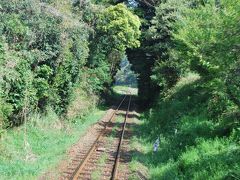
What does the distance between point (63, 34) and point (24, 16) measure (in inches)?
114

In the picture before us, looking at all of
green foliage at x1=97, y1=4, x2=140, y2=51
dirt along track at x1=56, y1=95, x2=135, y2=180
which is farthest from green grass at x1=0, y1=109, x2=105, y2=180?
green foliage at x1=97, y1=4, x2=140, y2=51

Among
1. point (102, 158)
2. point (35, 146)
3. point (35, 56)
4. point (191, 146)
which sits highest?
point (35, 56)

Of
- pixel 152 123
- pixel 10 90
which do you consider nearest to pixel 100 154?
pixel 10 90

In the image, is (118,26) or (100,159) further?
(118,26)

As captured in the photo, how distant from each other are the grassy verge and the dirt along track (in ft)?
1.81

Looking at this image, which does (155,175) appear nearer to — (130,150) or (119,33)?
(130,150)

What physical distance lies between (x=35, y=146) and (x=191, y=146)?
648cm

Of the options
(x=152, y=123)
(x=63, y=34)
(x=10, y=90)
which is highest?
(x=63, y=34)

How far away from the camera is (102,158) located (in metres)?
16.2

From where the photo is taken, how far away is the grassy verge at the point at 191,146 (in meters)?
12.8

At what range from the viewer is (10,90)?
624 inches

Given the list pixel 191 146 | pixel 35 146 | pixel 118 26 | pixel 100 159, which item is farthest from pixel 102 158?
pixel 118 26

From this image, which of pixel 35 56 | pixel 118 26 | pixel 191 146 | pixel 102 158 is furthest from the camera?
pixel 118 26

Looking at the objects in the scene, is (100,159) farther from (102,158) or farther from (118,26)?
(118,26)
